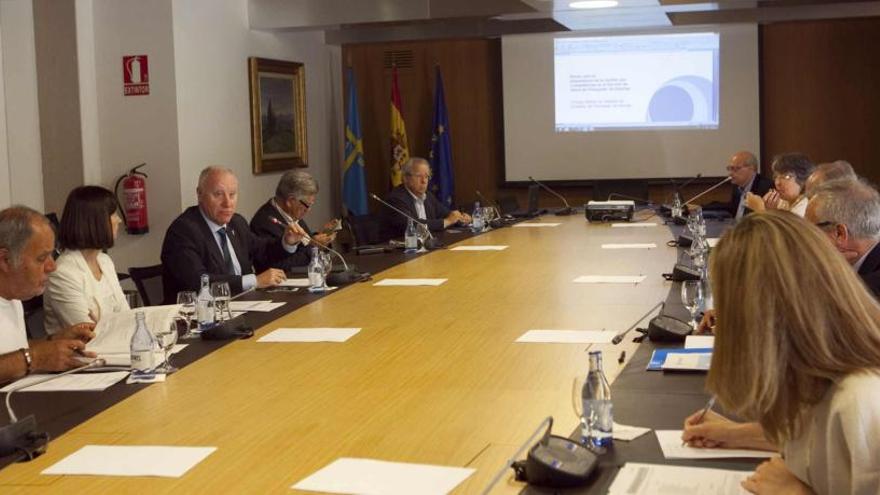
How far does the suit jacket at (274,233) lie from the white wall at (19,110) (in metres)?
2.17

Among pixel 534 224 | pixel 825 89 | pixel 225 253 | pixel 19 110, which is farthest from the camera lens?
pixel 825 89

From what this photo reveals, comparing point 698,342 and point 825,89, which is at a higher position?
point 825,89

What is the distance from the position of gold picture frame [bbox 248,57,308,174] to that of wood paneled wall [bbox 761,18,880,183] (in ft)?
14.6

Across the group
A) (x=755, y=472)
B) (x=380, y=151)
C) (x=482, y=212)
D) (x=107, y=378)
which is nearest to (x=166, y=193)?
(x=482, y=212)

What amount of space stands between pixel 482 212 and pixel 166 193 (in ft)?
7.57

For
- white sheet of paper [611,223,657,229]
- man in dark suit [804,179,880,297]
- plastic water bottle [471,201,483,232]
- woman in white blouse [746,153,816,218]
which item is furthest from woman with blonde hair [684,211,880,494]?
white sheet of paper [611,223,657,229]

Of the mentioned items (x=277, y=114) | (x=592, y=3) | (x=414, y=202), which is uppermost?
(x=592, y=3)

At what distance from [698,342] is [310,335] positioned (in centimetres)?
127

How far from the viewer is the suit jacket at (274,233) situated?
6223 millimetres

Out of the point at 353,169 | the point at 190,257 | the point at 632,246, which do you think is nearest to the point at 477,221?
the point at 632,246

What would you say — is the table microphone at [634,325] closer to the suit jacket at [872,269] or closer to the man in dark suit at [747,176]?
the suit jacket at [872,269]

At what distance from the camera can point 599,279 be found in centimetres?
511

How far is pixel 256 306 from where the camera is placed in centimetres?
446

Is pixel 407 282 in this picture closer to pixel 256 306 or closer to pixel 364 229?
pixel 256 306
